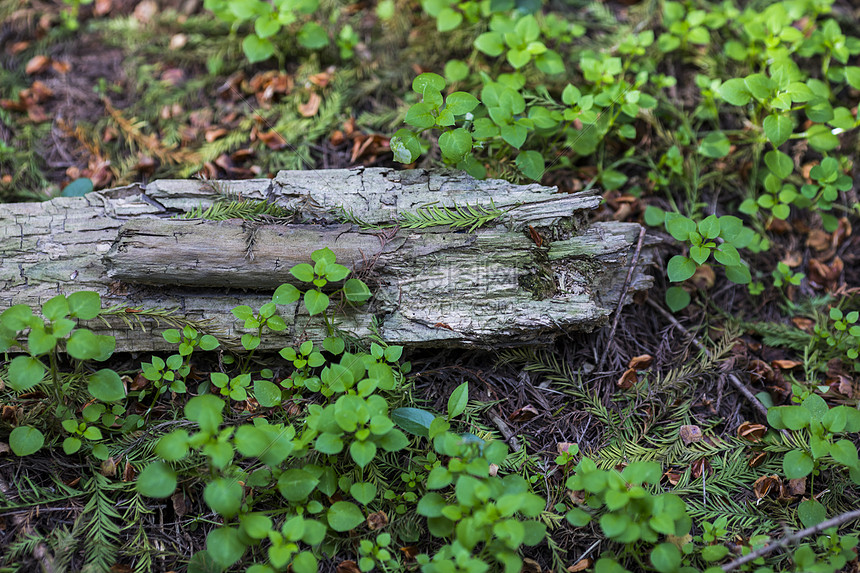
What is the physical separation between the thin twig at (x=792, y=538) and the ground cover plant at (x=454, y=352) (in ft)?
0.07

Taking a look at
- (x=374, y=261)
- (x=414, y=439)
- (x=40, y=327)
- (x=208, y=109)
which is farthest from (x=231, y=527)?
(x=208, y=109)

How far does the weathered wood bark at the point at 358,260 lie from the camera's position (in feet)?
8.82

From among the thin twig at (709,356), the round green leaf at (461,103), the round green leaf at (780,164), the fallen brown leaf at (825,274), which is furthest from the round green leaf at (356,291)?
the fallen brown leaf at (825,274)

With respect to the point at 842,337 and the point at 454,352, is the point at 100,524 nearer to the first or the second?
the point at 454,352

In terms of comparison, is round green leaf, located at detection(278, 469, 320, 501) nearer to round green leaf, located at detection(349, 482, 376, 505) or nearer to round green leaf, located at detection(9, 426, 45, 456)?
round green leaf, located at detection(349, 482, 376, 505)

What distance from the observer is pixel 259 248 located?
8.84 ft

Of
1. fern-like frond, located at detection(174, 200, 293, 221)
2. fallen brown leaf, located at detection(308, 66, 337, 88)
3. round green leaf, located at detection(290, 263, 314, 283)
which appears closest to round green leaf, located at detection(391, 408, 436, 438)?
round green leaf, located at detection(290, 263, 314, 283)

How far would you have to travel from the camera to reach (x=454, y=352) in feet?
9.73

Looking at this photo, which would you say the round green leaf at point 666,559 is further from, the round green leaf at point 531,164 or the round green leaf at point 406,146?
the round green leaf at point 406,146

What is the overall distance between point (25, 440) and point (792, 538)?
128 inches

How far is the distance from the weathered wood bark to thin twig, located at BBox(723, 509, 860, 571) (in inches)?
45.1

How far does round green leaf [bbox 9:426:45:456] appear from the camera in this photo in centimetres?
238

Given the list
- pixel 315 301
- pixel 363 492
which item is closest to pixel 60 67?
pixel 315 301

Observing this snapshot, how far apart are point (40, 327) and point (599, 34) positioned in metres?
3.82
